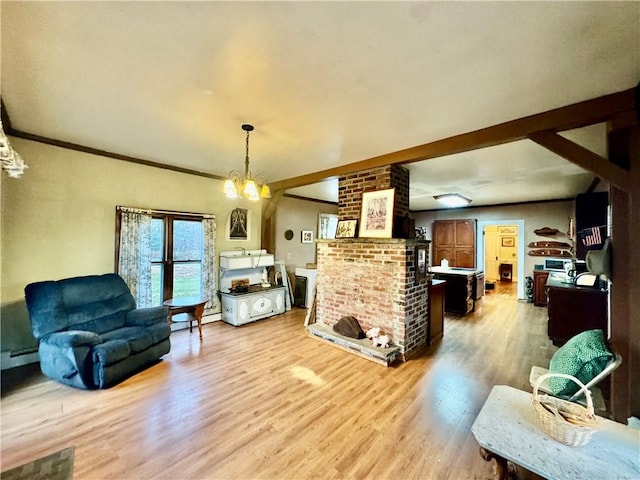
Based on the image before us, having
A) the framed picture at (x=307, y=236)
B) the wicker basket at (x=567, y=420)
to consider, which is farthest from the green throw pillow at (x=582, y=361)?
the framed picture at (x=307, y=236)

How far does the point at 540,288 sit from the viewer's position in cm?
642

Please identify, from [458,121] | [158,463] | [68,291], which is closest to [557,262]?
[458,121]

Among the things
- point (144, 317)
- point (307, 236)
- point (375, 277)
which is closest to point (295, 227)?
point (307, 236)

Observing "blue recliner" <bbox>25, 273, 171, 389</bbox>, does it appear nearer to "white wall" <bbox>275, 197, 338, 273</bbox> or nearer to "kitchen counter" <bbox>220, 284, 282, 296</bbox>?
"kitchen counter" <bbox>220, 284, 282, 296</bbox>

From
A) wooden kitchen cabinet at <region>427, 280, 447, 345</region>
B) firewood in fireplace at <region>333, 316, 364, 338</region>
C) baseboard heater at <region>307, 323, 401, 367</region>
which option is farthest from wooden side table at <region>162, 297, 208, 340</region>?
wooden kitchen cabinet at <region>427, 280, 447, 345</region>

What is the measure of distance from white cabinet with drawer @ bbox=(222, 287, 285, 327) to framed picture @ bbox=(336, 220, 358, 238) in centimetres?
198

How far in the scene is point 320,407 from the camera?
92.7 inches

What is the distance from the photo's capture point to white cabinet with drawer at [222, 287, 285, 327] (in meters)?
4.55

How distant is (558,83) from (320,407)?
3.22 metres

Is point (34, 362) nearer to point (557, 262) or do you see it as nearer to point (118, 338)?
point (118, 338)

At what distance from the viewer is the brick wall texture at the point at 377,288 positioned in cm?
337

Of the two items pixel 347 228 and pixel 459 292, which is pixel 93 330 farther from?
pixel 459 292

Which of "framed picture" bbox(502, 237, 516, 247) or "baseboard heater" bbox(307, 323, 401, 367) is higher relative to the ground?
"framed picture" bbox(502, 237, 516, 247)

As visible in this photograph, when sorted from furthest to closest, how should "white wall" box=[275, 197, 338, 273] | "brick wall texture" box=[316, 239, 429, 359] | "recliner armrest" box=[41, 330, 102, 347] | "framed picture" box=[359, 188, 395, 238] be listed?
"white wall" box=[275, 197, 338, 273], "framed picture" box=[359, 188, 395, 238], "brick wall texture" box=[316, 239, 429, 359], "recliner armrest" box=[41, 330, 102, 347]
